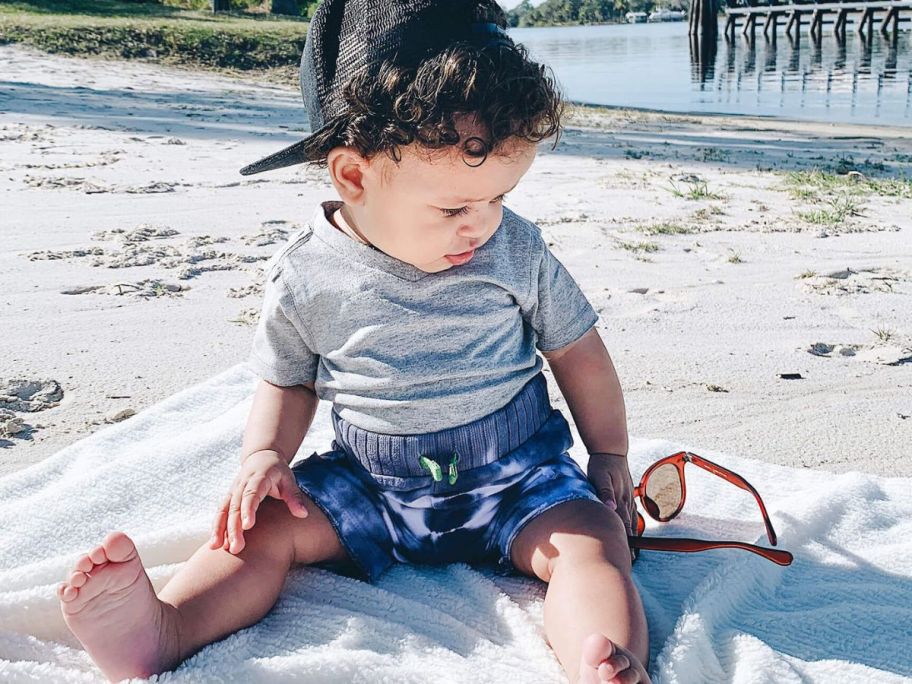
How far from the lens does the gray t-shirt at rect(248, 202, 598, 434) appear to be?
6.40ft

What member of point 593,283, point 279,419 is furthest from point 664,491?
point 593,283

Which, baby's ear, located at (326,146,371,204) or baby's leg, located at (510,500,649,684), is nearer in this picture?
baby's leg, located at (510,500,649,684)

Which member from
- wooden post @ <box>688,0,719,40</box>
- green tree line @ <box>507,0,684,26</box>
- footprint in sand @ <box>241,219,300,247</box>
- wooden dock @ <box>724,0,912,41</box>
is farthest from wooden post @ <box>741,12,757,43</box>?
green tree line @ <box>507,0,684,26</box>

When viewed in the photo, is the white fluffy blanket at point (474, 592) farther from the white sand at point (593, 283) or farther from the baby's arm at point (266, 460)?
the white sand at point (593, 283)

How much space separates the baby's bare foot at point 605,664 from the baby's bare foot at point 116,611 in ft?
2.18

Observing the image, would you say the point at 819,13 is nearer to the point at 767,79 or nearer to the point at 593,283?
the point at 767,79

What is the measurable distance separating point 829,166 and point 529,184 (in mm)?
2386

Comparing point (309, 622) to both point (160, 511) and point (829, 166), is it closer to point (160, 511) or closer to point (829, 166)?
point (160, 511)

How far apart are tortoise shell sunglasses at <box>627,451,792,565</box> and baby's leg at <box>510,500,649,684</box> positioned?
0.19m

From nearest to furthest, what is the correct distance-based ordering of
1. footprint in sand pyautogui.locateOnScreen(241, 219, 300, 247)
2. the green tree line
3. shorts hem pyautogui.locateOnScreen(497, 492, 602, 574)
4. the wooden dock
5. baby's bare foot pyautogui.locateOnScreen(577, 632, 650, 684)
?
baby's bare foot pyautogui.locateOnScreen(577, 632, 650, 684)
shorts hem pyautogui.locateOnScreen(497, 492, 602, 574)
footprint in sand pyautogui.locateOnScreen(241, 219, 300, 247)
the wooden dock
the green tree line

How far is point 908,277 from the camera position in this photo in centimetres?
393

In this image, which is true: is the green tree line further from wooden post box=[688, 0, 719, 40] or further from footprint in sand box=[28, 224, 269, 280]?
footprint in sand box=[28, 224, 269, 280]

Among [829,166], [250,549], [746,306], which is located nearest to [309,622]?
[250,549]

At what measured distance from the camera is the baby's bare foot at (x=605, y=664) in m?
1.44
